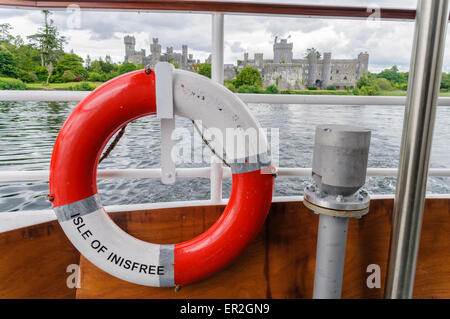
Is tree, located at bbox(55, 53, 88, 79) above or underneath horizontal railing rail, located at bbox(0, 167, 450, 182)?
above

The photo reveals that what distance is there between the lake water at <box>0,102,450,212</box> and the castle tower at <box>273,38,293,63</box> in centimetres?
712

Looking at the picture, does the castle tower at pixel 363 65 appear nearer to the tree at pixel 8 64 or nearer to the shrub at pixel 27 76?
the shrub at pixel 27 76

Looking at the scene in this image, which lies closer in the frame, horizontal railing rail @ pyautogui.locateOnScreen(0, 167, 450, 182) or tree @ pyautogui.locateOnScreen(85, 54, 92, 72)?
horizontal railing rail @ pyautogui.locateOnScreen(0, 167, 450, 182)

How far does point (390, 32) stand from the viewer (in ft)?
69.5

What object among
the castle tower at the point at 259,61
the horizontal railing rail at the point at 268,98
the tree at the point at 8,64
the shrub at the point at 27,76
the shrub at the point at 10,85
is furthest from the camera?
the castle tower at the point at 259,61

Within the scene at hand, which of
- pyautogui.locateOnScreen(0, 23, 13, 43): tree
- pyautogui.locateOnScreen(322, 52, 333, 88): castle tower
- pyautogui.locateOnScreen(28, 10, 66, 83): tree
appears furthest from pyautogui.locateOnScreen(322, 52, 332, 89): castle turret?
pyautogui.locateOnScreen(0, 23, 13, 43): tree

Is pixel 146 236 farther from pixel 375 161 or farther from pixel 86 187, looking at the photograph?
pixel 375 161

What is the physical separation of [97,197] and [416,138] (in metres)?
0.81

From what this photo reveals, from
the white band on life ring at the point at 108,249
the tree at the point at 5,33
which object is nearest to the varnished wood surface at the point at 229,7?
the white band on life ring at the point at 108,249

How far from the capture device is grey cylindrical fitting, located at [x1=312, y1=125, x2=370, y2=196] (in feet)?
2.25

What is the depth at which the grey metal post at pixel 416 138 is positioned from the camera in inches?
23.8

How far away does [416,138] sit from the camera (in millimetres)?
646

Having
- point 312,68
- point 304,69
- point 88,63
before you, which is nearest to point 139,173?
point 88,63

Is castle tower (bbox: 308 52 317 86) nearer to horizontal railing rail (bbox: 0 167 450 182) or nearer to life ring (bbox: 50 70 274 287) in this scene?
horizontal railing rail (bbox: 0 167 450 182)
